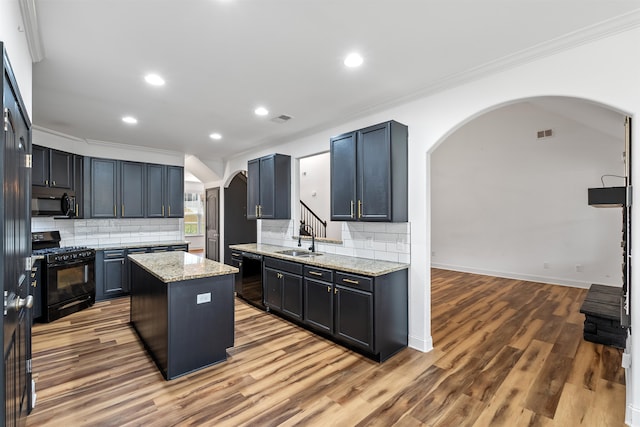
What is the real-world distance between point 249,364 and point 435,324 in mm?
2405

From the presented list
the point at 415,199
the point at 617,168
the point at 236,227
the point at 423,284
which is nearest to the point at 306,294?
the point at 423,284

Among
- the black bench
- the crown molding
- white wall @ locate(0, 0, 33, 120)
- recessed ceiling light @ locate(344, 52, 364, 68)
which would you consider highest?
recessed ceiling light @ locate(344, 52, 364, 68)

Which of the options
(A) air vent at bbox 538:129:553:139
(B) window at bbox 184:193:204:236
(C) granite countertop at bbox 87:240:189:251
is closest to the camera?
(C) granite countertop at bbox 87:240:189:251

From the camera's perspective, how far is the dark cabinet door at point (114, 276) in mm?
5117

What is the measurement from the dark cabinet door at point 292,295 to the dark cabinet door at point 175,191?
11.3 ft

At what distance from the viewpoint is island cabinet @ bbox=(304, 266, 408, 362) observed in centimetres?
292

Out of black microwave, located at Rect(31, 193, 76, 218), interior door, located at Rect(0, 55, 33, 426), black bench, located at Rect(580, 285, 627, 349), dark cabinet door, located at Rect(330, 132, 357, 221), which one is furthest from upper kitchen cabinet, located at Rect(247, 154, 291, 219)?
black bench, located at Rect(580, 285, 627, 349)

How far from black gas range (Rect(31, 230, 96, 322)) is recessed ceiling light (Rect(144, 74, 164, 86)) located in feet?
9.23

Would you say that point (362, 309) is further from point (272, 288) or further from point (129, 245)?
point (129, 245)

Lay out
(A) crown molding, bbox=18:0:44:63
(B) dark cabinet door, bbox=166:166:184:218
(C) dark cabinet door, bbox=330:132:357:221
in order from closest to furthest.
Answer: (A) crown molding, bbox=18:0:44:63 < (C) dark cabinet door, bbox=330:132:357:221 < (B) dark cabinet door, bbox=166:166:184:218

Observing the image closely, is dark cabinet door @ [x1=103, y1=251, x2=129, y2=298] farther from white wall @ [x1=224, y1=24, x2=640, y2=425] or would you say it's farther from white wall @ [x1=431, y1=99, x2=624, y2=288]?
white wall @ [x1=431, y1=99, x2=624, y2=288]

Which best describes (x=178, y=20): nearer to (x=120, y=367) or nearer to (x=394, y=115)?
(x=394, y=115)

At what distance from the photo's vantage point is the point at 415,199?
10.7ft

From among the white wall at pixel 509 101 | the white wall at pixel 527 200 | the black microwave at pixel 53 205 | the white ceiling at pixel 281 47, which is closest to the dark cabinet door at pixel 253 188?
the white ceiling at pixel 281 47
